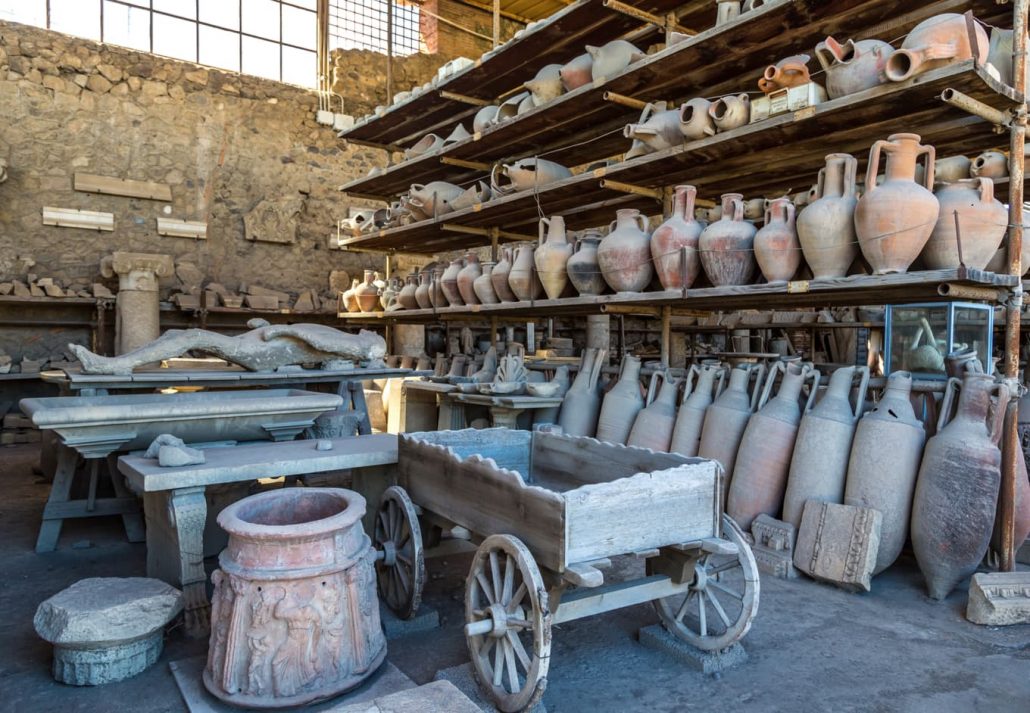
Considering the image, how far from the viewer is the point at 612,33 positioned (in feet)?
16.7

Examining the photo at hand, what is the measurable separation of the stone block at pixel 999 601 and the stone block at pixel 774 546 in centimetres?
68

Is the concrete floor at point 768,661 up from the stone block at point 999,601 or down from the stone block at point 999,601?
down

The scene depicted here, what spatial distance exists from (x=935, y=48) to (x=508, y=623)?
9.41 ft

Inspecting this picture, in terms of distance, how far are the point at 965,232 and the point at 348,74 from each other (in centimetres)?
869

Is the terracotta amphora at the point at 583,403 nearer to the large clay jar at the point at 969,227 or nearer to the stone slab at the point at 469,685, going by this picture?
the large clay jar at the point at 969,227

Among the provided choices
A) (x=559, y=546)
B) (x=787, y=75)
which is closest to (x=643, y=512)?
(x=559, y=546)

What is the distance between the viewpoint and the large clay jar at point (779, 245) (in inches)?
126

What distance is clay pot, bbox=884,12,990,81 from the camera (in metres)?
2.77

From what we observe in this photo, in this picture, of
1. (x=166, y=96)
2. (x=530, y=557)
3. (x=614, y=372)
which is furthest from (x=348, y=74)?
(x=530, y=557)

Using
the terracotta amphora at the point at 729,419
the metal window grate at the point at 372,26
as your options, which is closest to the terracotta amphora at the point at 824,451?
the terracotta amphora at the point at 729,419

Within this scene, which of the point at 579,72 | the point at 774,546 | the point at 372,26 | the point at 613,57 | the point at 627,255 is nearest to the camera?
the point at 774,546

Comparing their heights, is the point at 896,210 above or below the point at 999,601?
above

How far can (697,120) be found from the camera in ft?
11.8

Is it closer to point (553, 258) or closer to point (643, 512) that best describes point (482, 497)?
point (643, 512)
